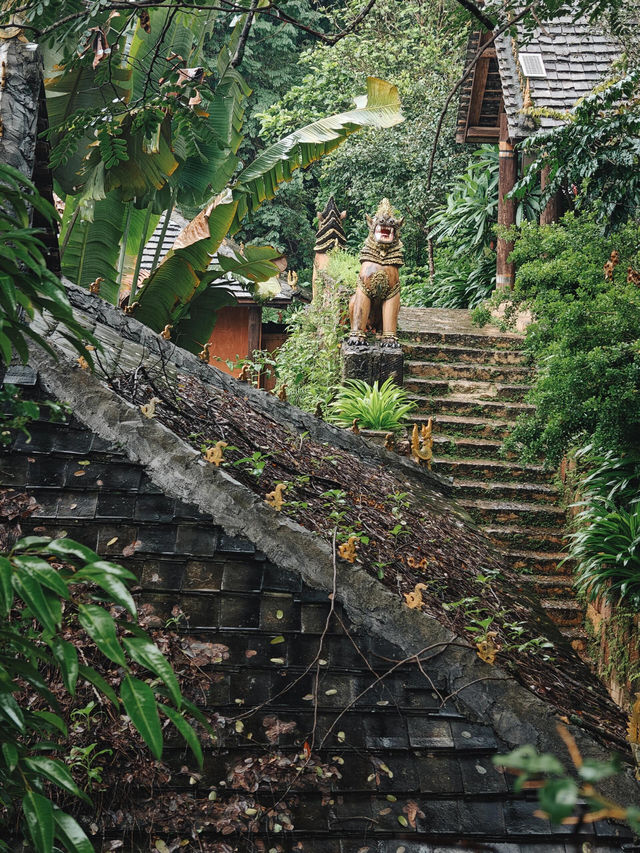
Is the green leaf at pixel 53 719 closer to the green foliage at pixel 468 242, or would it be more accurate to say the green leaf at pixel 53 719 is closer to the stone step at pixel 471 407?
the stone step at pixel 471 407

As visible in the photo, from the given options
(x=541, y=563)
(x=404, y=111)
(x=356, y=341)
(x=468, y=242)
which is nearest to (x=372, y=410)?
(x=356, y=341)

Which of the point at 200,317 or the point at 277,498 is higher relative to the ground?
the point at 200,317

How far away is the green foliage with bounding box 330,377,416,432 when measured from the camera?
844cm

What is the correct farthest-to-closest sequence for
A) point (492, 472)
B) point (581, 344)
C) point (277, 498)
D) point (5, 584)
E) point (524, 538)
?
1. point (492, 472)
2. point (524, 538)
3. point (581, 344)
4. point (277, 498)
5. point (5, 584)

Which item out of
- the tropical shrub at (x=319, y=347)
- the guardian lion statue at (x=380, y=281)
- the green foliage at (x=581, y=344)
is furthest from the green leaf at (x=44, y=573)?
the guardian lion statue at (x=380, y=281)

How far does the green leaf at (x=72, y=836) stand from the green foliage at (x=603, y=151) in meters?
5.81

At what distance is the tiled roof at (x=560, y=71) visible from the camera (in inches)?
417

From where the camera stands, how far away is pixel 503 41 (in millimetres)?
11828

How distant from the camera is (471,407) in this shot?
31.4ft

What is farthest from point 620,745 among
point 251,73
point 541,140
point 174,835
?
point 251,73

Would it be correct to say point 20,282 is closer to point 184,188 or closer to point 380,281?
point 184,188

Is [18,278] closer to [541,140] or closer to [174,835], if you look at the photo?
[174,835]

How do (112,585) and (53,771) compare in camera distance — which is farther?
(53,771)

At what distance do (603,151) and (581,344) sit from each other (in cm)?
267
